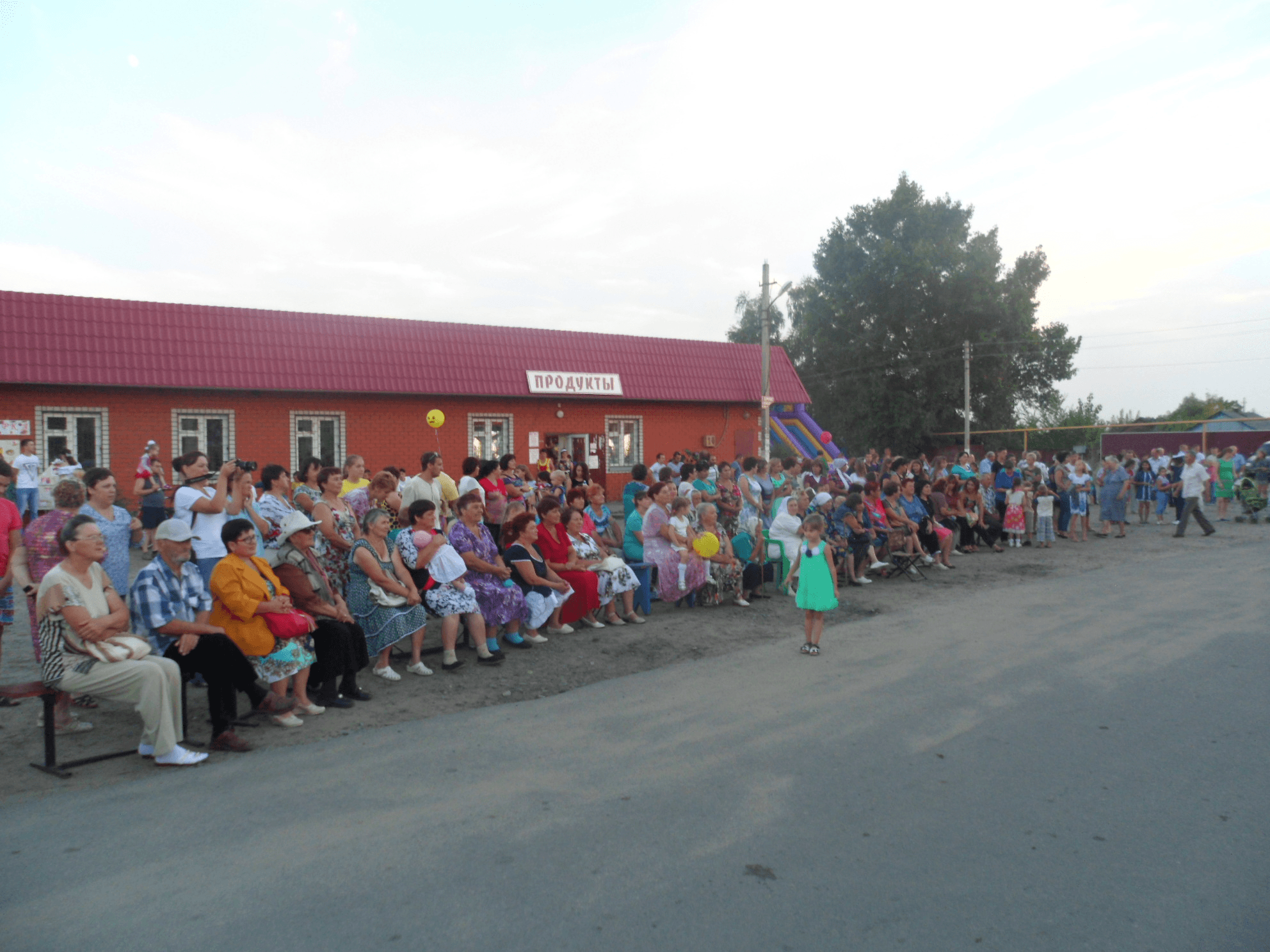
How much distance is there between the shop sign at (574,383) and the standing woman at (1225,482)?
1528cm

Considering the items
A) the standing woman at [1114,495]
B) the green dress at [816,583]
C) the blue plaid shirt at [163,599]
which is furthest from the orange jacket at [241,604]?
the standing woman at [1114,495]

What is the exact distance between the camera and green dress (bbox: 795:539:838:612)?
8.16m

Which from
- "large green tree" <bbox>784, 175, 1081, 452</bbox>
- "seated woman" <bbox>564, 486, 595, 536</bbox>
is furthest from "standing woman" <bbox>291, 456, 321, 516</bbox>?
"large green tree" <bbox>784, 175, 1081, 452</bbox>

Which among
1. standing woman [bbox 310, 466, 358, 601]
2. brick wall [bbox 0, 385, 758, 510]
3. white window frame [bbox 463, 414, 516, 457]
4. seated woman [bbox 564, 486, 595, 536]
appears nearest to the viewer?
standing woman [bbox 310, 466, 358, 601]

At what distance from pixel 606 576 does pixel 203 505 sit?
428cm

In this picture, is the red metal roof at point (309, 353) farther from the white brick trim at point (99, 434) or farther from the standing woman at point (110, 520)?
the standing woman at point (110, 520)

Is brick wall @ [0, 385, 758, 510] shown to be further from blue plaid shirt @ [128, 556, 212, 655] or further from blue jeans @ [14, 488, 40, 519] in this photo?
blue plaid shirt @ [128, 556, 212, 655]

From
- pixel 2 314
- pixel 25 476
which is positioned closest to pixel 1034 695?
pixel 25 476

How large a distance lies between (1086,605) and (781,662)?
4.76 meters

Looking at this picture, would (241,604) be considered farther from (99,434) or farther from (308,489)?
(99,434)

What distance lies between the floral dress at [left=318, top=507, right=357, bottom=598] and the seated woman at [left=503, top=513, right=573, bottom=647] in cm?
171

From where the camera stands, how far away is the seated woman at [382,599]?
23.8ft

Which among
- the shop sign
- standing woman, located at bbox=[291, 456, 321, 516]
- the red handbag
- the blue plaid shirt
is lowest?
the red handbag

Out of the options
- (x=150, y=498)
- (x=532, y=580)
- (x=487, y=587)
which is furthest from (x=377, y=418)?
(x=487, y=587)
